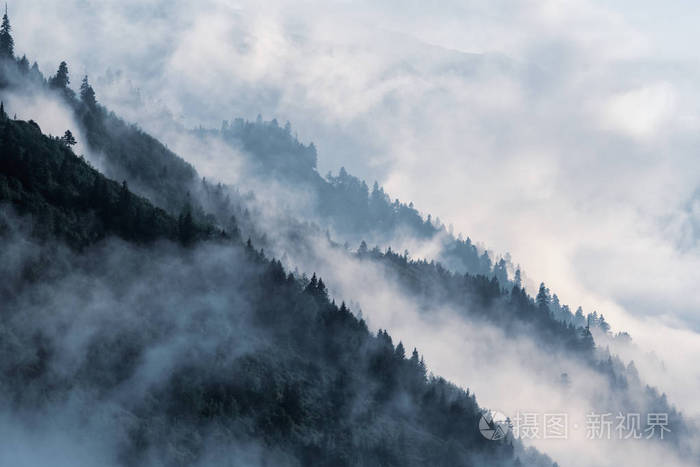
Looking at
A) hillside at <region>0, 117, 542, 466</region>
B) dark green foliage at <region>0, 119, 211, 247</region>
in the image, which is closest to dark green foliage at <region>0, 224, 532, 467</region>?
hillside at <region>0, 117, 542, 466</region>

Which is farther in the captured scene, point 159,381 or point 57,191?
point 57,191

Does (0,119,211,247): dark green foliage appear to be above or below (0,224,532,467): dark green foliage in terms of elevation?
above

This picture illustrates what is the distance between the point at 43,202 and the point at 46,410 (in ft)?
156

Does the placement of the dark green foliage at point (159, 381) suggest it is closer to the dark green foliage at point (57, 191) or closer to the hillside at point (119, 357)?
the hillside at point (119, 357)

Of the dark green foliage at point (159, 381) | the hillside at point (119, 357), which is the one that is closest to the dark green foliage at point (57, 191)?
the hillside at point (119, 357)

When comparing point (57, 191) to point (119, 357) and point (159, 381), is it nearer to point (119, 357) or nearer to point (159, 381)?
point (119, 357)

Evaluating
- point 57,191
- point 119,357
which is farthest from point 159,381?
point 57,191

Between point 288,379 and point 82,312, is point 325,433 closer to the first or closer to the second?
point 288,379

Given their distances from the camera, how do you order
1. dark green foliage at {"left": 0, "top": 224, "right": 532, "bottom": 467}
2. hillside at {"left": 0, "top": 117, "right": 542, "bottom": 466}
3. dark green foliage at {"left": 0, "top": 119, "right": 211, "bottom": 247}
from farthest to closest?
dark green foliage at {"left": 0, "top": 119, "right": 211, "bottom": 247} < dark green foliage at {"left": 0, "top": 224, "right": 532, "bottom": 467} < hillside at {"left": 0, "top": 117, "right": 542, "bottom": 466}

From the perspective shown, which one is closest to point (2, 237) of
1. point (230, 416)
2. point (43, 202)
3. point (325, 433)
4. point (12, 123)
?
point (43, 202)

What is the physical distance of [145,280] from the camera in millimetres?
194875

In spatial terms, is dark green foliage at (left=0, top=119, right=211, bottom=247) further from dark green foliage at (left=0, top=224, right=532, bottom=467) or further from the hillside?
dark green foliage at (left=0, top=224, right=532, bottom=467)

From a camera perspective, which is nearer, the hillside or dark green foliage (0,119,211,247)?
the hillside

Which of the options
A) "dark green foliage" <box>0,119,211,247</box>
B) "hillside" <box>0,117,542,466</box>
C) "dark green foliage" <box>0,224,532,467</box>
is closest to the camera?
"hillside" <box>0,117,542,466</box>
